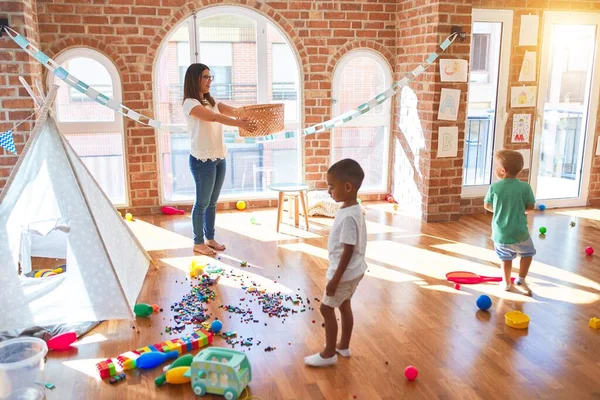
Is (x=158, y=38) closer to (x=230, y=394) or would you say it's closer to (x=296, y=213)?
(x=296, y=213)

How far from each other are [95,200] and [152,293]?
2.24ft

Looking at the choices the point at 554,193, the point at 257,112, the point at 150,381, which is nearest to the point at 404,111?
the point at 554,193

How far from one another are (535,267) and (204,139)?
2.52 meters

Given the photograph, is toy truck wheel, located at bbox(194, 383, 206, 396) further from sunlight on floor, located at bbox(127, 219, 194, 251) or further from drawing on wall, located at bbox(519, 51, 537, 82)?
drawing on wall, located at bbox(519, 51, 537, 82)

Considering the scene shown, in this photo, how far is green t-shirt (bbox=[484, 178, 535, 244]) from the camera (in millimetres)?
3336

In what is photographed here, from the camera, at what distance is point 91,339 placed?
9.50 feet

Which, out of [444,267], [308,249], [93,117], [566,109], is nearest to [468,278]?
[444,267]

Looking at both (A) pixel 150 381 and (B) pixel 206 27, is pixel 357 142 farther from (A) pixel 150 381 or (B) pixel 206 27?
(A) pixel 150 381

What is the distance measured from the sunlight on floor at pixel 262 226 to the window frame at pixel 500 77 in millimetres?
1728

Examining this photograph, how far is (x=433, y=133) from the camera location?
5074 mm

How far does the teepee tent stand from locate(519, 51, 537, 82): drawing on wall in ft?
13.6

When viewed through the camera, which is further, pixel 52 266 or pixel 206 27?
pixel 206 27

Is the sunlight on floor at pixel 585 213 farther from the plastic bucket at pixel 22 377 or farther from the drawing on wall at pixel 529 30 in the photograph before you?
the plastic bucket at pixel 22 377

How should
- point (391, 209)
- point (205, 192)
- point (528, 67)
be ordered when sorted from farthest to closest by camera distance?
point (391, 209), point (528, 67), point (205, 192)
